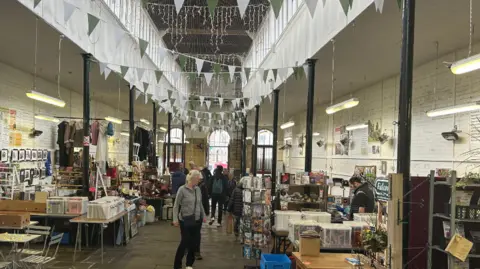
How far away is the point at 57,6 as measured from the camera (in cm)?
770

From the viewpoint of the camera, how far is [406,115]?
4395 millimetres

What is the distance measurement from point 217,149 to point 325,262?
89.6 ft

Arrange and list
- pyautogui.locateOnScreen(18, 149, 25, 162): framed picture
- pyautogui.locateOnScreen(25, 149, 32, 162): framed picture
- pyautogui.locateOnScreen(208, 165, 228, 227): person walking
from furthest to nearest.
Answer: pyautogui.locateOnScreen(208, 165, 228, 227): person walking
pyautogui.locateOnScreen(25, 149, 32, 162): framed picture
pyautogui.locateOnScreen(18, 149, 25, 162): framed picture

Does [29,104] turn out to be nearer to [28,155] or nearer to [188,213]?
[28,155]

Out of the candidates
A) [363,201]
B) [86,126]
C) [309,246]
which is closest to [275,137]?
[363,201]

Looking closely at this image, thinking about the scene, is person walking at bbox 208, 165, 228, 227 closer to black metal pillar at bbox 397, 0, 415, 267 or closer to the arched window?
black metal pillar at bbox 397, 0, 415, 267

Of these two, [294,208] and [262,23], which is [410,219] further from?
[262,23]

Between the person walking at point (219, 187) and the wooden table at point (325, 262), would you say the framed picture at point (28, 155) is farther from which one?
the wooden table at point (325, 262)

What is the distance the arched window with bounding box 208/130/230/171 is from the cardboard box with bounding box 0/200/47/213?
76.2ft

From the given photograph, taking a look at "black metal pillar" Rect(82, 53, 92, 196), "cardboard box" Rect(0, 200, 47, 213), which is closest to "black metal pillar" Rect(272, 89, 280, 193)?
"black metal pillar" Rect(82, 53, 92, 196)

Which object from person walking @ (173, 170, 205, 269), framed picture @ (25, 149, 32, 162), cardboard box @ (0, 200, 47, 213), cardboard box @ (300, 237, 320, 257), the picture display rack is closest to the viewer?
cardboard box @ (300, 237, 320, 257)

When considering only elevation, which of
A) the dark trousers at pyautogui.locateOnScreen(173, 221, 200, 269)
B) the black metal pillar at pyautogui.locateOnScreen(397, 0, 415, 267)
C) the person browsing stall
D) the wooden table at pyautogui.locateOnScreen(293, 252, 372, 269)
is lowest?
the dark trousers at pyautogui.locateOnScreen(173, 221, 200, 269)

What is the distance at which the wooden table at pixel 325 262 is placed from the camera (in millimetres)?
4895

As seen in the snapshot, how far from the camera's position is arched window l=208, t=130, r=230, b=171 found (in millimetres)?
32062
